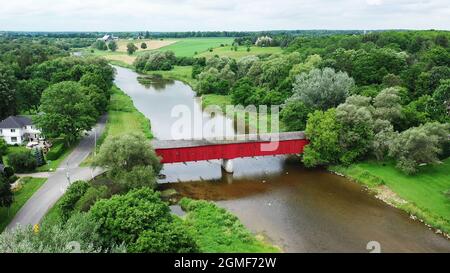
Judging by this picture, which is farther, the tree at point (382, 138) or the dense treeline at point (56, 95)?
the dense treeline at point (56, 95)

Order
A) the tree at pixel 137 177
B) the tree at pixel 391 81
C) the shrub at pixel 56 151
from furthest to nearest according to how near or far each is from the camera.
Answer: the tree at pixel 391 81 < the shrub at pixel 56 151 < the tree at pixel 137 177

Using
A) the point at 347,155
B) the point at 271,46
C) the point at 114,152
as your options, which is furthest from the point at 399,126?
the point at 271,46

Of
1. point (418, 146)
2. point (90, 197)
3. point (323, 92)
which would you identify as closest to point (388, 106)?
point (418, 146)

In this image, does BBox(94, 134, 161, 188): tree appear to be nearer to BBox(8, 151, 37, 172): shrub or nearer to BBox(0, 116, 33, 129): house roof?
BBox(8, 151, 37, 172): shrub

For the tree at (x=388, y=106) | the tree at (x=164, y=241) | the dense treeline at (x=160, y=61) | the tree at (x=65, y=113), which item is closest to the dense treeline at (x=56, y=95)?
the tree at (x=65, y=113)

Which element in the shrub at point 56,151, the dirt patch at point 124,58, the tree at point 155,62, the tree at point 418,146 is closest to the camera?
the tree at point 418,146

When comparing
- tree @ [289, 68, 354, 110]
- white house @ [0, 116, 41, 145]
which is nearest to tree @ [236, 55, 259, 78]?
tree @ [289, 68, 354, 110]

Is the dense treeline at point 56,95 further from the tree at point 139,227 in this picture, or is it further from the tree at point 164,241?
the tree at point 164,241
